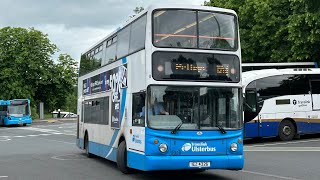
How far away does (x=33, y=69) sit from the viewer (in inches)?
2371

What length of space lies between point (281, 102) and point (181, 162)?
43.0 feet

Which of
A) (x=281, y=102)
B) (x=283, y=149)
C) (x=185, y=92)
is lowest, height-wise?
(x=283, y=149)

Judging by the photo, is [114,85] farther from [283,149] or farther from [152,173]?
[283,149]

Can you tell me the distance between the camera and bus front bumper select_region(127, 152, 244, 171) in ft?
34.0

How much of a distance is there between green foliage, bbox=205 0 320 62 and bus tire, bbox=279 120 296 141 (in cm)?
518

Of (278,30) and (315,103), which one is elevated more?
(278,30)

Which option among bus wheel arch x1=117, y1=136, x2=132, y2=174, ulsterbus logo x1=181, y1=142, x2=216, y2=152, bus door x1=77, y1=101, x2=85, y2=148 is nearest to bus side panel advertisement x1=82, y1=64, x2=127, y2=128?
bus wheel arch x1=117, y1=136, x2=132, y2=174

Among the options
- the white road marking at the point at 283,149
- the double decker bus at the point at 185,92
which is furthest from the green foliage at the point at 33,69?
the double decker bus at the point at 185,92

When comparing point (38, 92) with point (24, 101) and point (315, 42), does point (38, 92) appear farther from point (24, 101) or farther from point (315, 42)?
point (315, 42)

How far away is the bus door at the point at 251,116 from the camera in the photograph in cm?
2177

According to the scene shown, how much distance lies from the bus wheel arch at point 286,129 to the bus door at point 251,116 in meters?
1.38

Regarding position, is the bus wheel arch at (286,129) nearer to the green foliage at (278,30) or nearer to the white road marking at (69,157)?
the green foliage at (278,30)

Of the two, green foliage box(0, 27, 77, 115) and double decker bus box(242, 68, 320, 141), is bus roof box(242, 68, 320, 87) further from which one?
green foliage box(0, 27, 77, 115)

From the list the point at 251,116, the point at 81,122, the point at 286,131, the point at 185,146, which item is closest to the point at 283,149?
the point at 251,116
